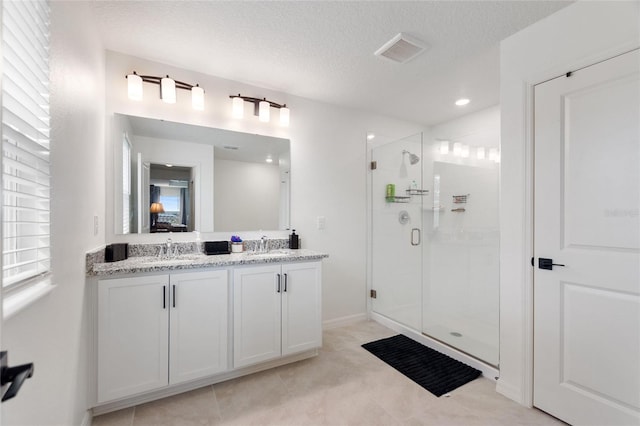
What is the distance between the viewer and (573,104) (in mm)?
1740

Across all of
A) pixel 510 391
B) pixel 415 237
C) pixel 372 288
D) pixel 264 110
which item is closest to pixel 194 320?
pixel 264 110

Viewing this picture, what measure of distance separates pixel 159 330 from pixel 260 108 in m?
2.02

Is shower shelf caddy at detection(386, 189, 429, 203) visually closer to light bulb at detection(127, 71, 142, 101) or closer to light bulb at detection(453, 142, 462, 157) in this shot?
light bulb at detection(453, 142, 462, 157)

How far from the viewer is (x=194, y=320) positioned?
6.59 ft

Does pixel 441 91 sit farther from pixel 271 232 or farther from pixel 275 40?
pixel 271 232

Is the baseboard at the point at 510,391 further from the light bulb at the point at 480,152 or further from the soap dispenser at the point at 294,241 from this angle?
the light bulb at the point at 480,152

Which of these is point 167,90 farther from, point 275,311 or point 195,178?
point 275,311

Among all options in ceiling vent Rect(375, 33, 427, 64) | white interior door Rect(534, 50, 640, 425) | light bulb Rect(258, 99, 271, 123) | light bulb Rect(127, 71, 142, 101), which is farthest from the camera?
light bulb Rect(258, 99, 271, 123)

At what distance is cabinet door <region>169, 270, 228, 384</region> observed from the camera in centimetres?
195

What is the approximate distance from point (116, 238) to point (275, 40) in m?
1.93

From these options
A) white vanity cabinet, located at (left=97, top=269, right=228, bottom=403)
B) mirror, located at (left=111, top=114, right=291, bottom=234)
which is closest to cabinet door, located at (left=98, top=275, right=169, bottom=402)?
white vanity cabinet, located at (left=97, top=269, right=228, bottom=403)

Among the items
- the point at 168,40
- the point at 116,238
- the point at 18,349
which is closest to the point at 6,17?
the point at 18,349

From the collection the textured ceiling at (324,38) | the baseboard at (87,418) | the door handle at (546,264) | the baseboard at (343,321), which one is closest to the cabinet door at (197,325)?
the baseboard at (87,418)

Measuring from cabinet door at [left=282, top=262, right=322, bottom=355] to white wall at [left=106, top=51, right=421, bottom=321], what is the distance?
0.65m
